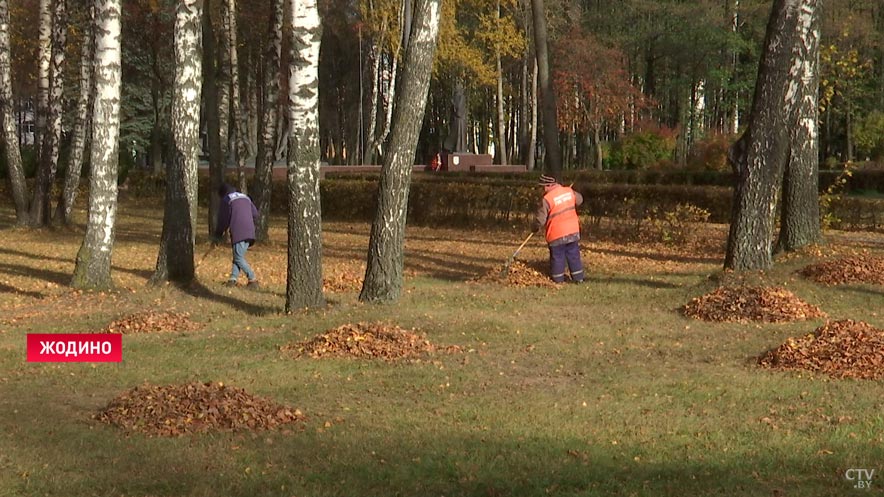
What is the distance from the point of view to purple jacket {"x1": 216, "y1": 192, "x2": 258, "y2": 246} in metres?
15.3

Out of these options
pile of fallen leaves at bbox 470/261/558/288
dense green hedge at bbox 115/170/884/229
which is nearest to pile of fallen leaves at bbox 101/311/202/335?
pile of fallen leaves at bbox 470/261/558/288

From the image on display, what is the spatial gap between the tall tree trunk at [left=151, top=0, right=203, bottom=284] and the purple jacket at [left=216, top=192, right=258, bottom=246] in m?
0.55

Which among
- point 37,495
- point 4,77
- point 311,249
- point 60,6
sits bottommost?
point 37,495

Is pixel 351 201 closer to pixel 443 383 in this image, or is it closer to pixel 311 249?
pixel 311 249

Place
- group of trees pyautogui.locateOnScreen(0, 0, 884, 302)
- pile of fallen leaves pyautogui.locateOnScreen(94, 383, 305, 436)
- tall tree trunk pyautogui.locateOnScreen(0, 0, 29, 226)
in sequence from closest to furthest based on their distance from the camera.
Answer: pile of fallen leaves pyautogui.locateOnScreen(94, 383, 305, 436) → group of trees pyautogui.locateOnScreen(0, 0, 884, 302) → tall tree trunk pyautogui.locateOnScreen(0, 0, 29, 226)

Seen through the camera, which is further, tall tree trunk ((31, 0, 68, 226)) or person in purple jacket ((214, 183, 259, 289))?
tall tree trunk ((31, 0, 68, 226))

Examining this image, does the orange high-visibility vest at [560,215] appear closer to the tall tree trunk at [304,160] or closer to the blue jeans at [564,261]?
the blue jeans at [564,261]

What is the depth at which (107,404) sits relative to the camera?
7.97m

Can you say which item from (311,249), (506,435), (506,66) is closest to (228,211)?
(311,249)

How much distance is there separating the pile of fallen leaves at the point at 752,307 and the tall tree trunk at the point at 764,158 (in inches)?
76.8

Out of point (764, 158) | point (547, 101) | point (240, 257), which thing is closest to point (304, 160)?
point (240, 257)

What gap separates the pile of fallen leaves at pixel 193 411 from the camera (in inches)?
286

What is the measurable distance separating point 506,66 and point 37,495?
5445 centimetres

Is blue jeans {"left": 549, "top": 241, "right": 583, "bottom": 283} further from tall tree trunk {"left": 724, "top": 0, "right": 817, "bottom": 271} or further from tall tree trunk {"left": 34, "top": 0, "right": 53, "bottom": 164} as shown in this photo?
tall tree trunk {"left": 34, "top": 0, "right": 53, "bottom": 164}
